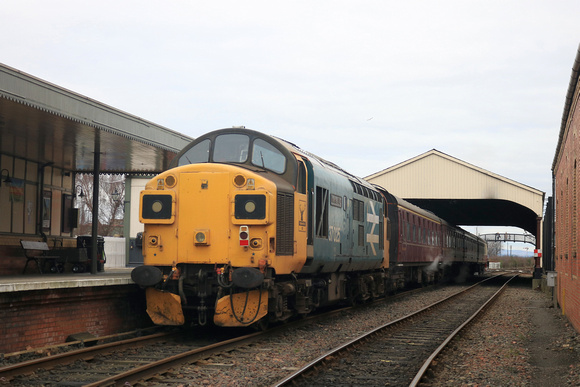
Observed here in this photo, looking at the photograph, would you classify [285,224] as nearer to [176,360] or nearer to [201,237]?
[201,237]

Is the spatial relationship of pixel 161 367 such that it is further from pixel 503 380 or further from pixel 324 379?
pixel 503 380

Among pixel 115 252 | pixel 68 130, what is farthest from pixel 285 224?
pixel 115 252

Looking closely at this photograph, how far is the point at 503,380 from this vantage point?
29.0 feet

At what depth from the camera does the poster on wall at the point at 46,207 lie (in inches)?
731

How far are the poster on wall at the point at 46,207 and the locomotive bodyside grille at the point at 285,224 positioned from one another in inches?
387

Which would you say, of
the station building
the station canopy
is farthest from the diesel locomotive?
the station canopy

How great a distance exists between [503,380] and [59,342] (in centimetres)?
653

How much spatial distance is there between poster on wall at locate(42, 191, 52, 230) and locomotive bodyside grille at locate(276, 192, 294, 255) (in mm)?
9827

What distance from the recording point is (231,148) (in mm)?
11984

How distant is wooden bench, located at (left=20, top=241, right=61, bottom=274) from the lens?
16.7 metres

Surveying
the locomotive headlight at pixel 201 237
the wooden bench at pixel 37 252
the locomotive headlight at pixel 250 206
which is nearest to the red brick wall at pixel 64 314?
the locomotive headlight at pixel 201 237

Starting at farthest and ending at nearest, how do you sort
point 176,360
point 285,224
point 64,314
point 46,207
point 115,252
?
point 115,252 → point 46,207 → point 285,224 → point 64,314 → point 176,360

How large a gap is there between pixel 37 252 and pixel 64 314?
7.97m

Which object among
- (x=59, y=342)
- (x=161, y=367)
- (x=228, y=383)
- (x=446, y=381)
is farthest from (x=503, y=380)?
(x=59, y=342)
